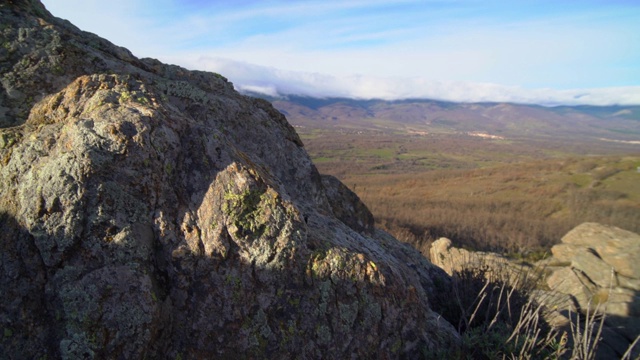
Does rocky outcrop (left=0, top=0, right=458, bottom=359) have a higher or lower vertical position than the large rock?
higher

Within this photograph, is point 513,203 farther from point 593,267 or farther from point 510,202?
point 593,267

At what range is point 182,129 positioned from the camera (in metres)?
4.47

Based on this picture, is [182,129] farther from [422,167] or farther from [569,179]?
[422,167]

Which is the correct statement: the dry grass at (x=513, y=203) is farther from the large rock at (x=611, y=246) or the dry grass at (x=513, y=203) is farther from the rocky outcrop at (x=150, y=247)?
the rocky outcrop at (x=150, y=247)

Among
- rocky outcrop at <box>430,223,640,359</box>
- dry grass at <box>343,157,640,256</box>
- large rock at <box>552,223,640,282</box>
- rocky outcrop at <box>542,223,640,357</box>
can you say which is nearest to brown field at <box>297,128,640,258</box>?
dry grass at <box>343,157,640,256</box>

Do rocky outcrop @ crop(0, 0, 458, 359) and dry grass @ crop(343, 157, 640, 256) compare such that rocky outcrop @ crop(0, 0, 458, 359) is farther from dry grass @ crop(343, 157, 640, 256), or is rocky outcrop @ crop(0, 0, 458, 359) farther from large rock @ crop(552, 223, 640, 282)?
dry grass @ crop(343, 157, 640, 256)

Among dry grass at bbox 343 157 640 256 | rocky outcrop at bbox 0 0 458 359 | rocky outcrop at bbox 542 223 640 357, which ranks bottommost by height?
dry grass at bbox 343 157 640 256

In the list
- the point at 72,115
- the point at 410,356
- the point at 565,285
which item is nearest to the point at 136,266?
the point at 72,115

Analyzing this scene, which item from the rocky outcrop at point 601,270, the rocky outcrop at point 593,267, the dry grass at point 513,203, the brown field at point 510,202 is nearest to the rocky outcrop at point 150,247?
the rocky outcrop at point 593,267

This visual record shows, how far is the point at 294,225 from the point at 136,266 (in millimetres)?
1637

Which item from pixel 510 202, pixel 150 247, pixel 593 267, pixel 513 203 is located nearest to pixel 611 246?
pixel 593 267

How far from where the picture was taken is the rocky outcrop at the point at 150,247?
339 cm

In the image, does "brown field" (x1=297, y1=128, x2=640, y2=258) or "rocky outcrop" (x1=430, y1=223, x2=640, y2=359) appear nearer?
"rocky outcrop" (x1=430, y1=223, x2=640, y2=359)

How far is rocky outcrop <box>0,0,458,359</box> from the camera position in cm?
339
